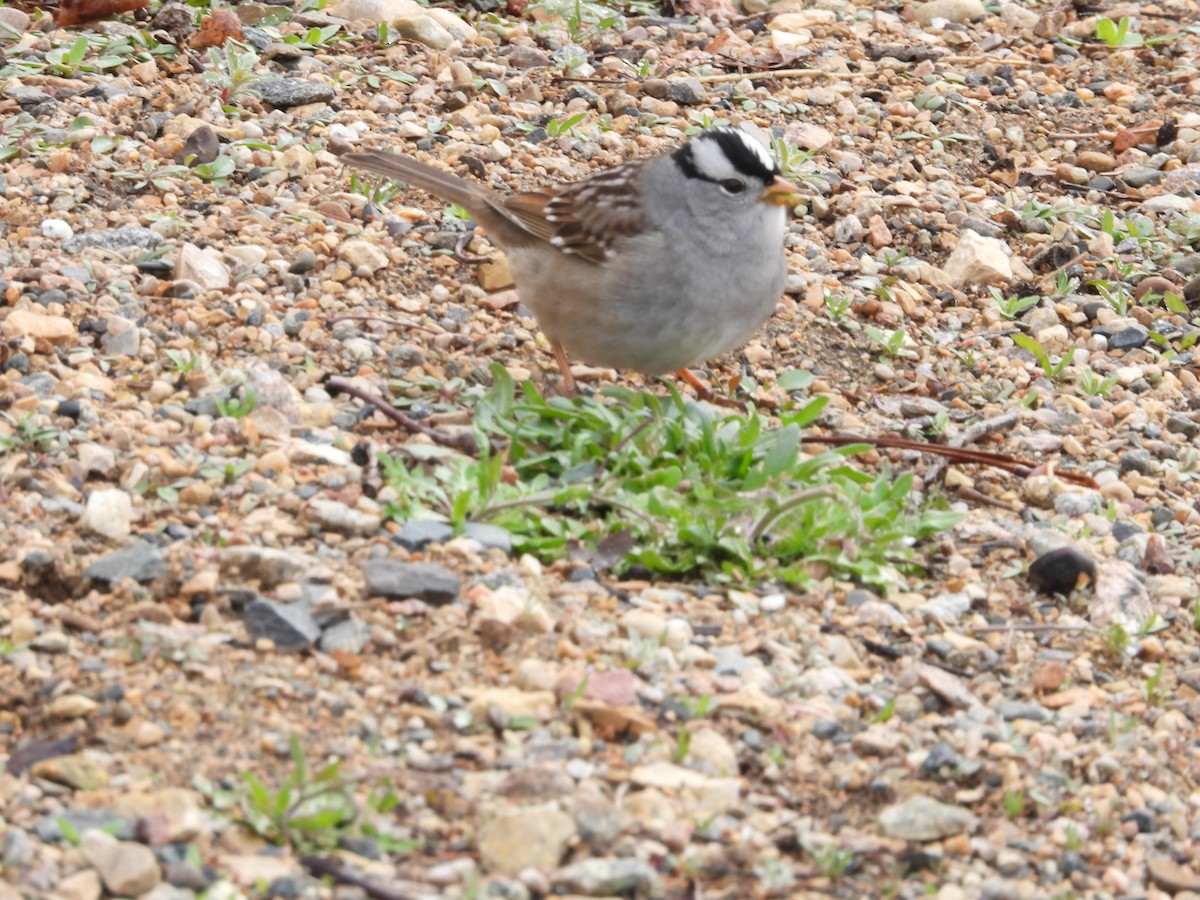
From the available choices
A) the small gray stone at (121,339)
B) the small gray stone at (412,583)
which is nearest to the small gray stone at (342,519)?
the small gray stone at (412,583)

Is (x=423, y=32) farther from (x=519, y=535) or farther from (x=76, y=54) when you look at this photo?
(x=519, y=535)

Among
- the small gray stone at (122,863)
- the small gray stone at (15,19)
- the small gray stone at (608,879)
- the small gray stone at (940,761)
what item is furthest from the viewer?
the small gray stone at (15,19)

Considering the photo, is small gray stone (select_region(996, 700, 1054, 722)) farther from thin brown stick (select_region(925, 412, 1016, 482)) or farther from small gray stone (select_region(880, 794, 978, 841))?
thin brown stick (select_region(925, 412, 1016, 482))

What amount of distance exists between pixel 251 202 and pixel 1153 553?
3140 mm

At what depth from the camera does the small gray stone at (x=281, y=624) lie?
137 inches

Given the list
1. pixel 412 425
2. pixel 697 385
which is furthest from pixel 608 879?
pixel 697 385

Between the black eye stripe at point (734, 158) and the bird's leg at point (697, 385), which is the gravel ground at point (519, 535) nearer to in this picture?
the bird's leg at point (697, 385)

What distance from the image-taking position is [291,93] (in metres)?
6.14

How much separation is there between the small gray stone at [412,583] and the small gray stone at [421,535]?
17cm

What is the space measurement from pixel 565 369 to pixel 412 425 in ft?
2.51

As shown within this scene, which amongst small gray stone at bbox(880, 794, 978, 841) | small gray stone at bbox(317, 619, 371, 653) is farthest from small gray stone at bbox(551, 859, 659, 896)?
small gray stone at bbox(317, 619, 371, 653)

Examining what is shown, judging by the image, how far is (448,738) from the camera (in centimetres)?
326

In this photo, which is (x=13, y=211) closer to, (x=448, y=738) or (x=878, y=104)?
(x=448, y=738)

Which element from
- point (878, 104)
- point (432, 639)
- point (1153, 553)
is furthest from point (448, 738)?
point (878, 104)
